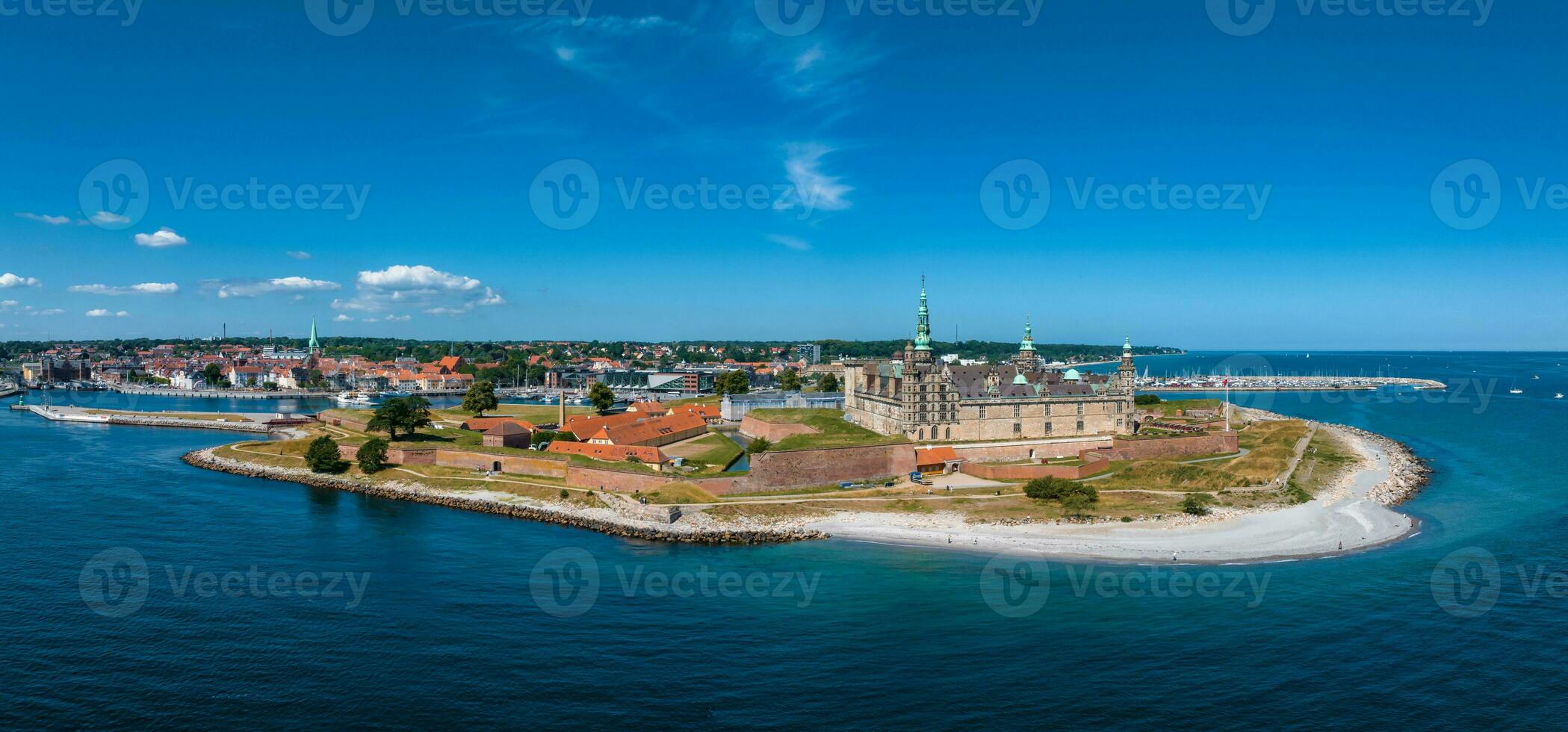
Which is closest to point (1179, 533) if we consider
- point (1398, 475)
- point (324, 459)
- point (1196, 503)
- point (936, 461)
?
point (1196, 503)

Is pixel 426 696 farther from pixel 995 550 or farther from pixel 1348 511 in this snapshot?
pixel 1348 511

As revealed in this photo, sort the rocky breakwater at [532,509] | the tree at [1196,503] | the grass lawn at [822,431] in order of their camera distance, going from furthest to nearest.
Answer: the grass lawn at [822,431] < the tree at [1196,503] < the rocky breakwater at [532,509]

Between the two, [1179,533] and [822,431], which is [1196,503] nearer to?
[1179,533]

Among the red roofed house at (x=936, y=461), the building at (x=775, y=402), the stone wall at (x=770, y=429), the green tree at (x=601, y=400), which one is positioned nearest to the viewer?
the red roofed house at (x=936, y=461)

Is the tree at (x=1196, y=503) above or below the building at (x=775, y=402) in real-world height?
below

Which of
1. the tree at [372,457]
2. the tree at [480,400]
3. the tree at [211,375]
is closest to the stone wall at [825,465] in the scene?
the tree at [372,457]

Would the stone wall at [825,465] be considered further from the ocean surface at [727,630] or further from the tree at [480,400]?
the tree at [480,400]
